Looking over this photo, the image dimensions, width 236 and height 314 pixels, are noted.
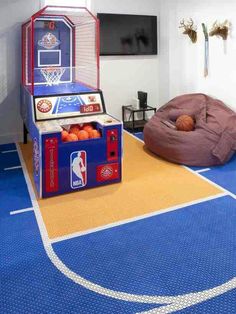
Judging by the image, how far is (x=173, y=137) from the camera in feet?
12.1

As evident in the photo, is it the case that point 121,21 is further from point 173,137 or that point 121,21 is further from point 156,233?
point 156,233

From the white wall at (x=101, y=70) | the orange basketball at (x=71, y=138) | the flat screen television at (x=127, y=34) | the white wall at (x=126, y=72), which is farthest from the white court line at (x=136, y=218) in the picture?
the flat screen television at (x=127, y=34)

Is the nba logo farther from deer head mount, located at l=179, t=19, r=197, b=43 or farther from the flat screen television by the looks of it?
deer head mount, located at l=179, t=19, r=197, b=43

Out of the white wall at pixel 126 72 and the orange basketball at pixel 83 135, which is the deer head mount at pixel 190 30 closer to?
the white wall at pixel 126 72

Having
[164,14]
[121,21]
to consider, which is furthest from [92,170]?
[164,14]

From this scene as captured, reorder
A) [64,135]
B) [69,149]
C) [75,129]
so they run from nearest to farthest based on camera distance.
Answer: [69,149]
[64,135]
[75,129]

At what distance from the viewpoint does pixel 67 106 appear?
3.52 m

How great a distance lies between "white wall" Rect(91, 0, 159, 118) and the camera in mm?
4949

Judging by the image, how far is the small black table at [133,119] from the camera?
5.17 m

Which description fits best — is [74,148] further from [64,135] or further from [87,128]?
[87,128]

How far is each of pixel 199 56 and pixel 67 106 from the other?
2294mm

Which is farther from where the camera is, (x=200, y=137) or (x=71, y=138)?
(x=200, y=137)

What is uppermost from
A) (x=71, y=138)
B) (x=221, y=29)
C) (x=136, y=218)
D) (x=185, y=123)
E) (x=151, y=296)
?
(x=221, y=29)

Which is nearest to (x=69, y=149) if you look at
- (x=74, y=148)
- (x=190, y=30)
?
(x=74, y=148)
